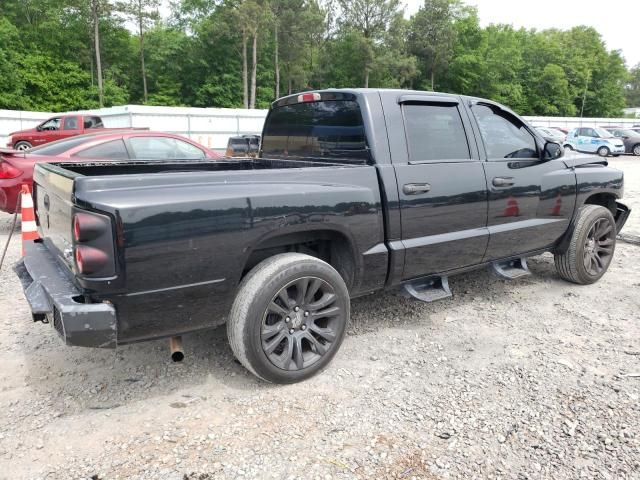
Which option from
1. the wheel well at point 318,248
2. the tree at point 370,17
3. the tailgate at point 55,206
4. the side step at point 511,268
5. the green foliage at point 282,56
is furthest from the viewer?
the tree at point 370,17

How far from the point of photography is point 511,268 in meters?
4.50

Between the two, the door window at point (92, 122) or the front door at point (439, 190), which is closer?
the front door at point (439, 190)

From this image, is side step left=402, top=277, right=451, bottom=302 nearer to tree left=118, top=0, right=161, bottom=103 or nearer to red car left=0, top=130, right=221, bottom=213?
red car left=0, top=130, right=221, bottom=213

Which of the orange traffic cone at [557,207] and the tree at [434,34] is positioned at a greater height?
the tree at [434,34]

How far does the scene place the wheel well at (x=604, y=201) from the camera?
205 inches

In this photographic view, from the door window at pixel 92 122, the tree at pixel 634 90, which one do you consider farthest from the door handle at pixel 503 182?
the tree at pixel 634 90

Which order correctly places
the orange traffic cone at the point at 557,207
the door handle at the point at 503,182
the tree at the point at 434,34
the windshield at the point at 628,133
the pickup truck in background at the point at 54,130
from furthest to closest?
the tree at the point at 434,34, the windshield at the point at 628,133, the pickup truck in background at the point at 54,130, the orange traffic cone at the point at 557,207, the door handle at the point at 503,182

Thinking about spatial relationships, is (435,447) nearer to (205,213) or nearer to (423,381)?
(423,381)

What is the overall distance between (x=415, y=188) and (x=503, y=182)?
1056mm

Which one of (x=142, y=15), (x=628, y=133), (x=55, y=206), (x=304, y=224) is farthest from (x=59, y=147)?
(x=142, y=15)

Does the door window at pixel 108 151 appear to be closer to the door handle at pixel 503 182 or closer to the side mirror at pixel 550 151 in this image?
the door handle at pixel 503 182

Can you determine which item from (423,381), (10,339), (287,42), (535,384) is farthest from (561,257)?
(287,42)

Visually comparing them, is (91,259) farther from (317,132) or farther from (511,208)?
(511,208)

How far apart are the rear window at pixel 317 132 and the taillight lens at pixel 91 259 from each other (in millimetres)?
1855
